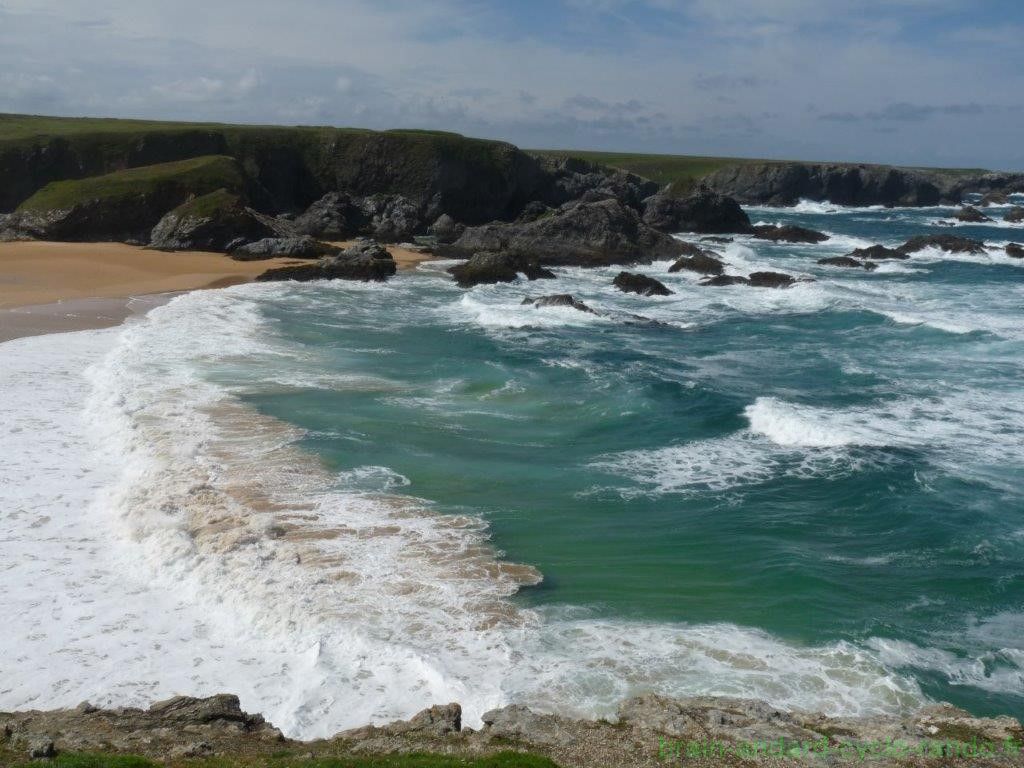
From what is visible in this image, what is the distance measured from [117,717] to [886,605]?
11.3 m

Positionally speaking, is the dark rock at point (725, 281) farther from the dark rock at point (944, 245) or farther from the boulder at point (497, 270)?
the dark rock at point (944, 245)

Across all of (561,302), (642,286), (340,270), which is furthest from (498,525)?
(340,270)

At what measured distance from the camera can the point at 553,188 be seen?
8794cm

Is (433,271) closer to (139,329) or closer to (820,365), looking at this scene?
(139,329)

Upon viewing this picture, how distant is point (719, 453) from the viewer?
2122 cm

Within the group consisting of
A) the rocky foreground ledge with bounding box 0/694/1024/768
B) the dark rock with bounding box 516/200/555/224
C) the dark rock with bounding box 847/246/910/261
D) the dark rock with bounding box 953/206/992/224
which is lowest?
the rocky foreground ledge with bounding box 0/694/1024/768

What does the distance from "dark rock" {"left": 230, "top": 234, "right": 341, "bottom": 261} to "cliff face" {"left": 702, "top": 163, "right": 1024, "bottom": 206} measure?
80.4 meters

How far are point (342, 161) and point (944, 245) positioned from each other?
5067 cm

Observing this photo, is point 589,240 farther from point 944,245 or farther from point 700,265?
point 944,245

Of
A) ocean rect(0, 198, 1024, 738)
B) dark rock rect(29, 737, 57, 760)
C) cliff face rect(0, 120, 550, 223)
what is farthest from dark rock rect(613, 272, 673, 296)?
dark rock rect(29, 737, 57, 760)

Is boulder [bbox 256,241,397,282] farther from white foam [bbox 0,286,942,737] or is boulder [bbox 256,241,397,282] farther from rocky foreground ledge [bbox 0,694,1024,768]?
rocky foreground ledge [bbox 0,694,1024,768]

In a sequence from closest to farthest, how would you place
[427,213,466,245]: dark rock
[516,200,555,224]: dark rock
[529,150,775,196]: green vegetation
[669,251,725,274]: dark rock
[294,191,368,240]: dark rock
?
[669,251,725,274]: dark rock, [294,191,368,240]: dark rock, [427,213,466,245]: dark rock, [516,200,555,224]: dark rock, [529,150,775,196]: green vegetation

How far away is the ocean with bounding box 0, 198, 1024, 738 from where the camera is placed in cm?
1179

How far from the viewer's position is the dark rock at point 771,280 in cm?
4938
